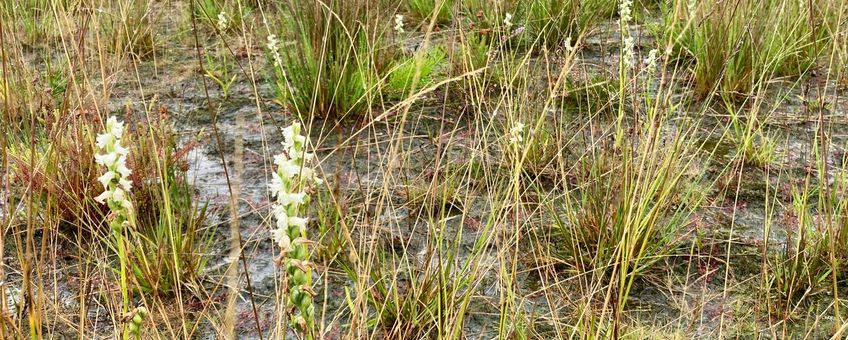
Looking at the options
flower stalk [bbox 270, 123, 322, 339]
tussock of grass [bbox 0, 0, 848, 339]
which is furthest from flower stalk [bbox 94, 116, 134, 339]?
flower stalk [bbox 270, 123, 322, 339]

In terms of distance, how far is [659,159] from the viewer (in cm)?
254

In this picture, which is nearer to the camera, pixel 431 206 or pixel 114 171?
pixel 114 171

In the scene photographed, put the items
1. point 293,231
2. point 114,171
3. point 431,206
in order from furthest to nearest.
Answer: point 431,206, point 114,171, point 293,231

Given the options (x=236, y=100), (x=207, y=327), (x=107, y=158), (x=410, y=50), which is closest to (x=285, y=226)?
(x=107, y=158)

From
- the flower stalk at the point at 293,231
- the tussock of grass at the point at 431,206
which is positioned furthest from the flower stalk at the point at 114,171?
the flower stalk at the point at 293,231

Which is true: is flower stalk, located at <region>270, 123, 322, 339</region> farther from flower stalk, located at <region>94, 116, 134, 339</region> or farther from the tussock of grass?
flower stalk, located at <region>94, 116, 134, 339</region>

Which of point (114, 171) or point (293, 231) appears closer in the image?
point (293, 231)

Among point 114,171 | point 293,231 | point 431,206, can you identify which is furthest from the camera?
point 431,206

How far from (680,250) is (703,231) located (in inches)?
5.1

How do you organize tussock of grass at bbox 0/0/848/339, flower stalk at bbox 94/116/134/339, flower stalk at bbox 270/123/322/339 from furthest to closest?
1. tussock of grass at bbox 0/0/848/339
2. flower stalk at bbox 94/116/134/339
3. flower stalk at bbox 270/123/322/339

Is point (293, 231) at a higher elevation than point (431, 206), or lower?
higher

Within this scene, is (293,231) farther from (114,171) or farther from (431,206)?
(431,206)

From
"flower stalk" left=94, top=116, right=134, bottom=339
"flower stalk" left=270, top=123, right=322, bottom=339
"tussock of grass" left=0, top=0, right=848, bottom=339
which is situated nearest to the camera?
"flower stalk" left=270, top=123, right=322, bottom=339

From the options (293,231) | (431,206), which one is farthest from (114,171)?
(431,206)
